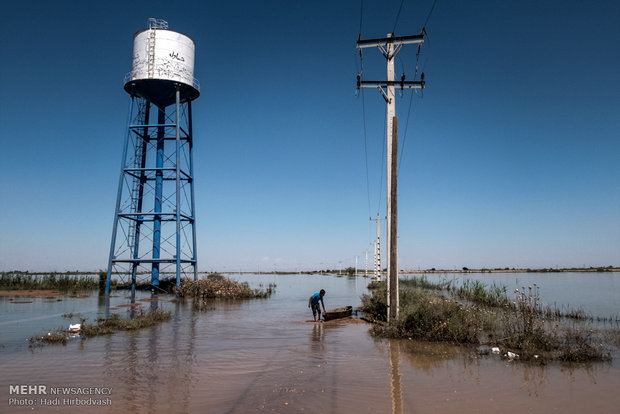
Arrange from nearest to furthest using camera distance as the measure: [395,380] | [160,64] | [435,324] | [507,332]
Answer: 1. [395,380]
2. [507,332]
3. [435,324]
4. [160,64]

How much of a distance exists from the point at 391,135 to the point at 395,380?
921 cm

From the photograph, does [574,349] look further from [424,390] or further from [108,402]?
[108,402]

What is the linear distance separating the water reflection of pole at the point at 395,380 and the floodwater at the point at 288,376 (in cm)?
2

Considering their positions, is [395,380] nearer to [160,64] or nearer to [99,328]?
[99,328]

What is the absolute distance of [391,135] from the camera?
584 inches

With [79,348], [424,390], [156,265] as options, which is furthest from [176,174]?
[424,390]

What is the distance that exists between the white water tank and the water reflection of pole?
2501 centimetres

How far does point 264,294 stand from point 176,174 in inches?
473

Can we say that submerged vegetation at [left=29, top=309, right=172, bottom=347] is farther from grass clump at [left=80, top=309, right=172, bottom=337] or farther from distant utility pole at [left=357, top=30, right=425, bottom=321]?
distant utility pole at [left=357, top=30, right=425, bottom=321]

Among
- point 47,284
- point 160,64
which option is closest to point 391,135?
point 160,64

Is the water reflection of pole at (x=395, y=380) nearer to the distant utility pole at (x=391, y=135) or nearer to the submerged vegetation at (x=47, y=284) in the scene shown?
the distant utility pole at (x=391, y=135)

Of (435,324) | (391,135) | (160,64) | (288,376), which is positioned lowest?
(288,376)

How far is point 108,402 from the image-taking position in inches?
266

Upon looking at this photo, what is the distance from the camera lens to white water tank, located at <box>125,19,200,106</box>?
2834cm
